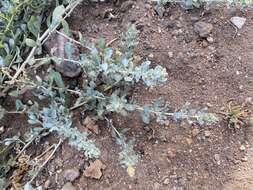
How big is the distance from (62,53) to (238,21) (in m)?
0.75

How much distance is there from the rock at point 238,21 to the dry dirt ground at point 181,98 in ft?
0.07

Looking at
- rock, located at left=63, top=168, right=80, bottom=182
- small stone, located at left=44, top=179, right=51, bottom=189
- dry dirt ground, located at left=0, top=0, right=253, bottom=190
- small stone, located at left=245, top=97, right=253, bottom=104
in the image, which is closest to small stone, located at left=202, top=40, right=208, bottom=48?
dry dirt ground, located at left=0, top=0, right=253, bottom=190

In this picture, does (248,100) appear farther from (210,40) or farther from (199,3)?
(199,3)

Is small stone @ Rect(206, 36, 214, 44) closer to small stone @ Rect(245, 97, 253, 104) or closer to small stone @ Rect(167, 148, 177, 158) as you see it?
small stone @ Rect(245, 97, 253, 104)

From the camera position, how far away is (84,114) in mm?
2074

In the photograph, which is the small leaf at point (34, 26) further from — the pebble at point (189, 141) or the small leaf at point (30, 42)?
the pebble at point (189, 141)

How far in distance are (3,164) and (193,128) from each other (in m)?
0.75

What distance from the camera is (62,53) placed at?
7.02 ft

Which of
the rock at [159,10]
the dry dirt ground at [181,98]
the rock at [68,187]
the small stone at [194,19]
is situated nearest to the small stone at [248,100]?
the dry dirt ground at [181,98]

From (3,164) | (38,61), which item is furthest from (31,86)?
(3,164)

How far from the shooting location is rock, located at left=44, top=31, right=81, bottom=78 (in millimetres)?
2109

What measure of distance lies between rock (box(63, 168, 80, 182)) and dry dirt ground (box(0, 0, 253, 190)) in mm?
17

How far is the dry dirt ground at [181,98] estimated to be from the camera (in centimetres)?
197

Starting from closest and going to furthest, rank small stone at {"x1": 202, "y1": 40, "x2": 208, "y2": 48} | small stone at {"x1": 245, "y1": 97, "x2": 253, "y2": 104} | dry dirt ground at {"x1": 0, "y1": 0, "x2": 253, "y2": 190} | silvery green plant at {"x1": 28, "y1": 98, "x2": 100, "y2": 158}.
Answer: silvery green plant at {"x1": 28, "y1": 98, "x2": 100, "y2": 158}
dry dirt ground at {"x1": 0, "y1": 0, "x2": 253, "y2": 190}
small stone at {"x1": 245, "y1": 97, "x2": 253, "y2": 104}
small stone at {"x1": 202, "y1": 40, "x2": 208, "y2": 48}
